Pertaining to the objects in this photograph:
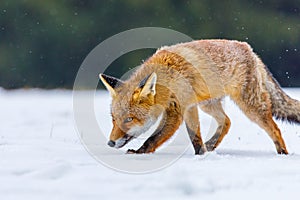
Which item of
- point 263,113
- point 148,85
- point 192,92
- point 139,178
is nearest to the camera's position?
point 139,178

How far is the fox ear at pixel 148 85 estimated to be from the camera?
224 inches

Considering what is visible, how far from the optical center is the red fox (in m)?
5.81

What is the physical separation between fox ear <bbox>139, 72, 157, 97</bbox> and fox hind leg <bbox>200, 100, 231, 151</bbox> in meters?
1.23

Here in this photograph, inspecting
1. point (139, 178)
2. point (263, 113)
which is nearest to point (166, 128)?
point (263, 113)

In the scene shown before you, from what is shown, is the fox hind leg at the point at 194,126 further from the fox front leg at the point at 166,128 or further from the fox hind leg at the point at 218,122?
the fox hind leg at the point at 218,122

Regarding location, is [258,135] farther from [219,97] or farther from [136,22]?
[136,22]

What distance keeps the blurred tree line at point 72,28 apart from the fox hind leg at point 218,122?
36.6ft

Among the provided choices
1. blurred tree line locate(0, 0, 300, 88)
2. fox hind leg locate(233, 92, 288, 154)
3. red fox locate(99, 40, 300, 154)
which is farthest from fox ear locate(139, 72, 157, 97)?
blurred tree line locate(0, 0, 300, 88)

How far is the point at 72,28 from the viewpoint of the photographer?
1825 centimetres

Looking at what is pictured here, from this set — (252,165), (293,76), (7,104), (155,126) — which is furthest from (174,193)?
(293,76)

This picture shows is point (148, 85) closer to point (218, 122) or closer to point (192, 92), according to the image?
point (192, 92)

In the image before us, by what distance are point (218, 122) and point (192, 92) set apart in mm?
1090

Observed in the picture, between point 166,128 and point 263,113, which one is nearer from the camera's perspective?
point 166,128

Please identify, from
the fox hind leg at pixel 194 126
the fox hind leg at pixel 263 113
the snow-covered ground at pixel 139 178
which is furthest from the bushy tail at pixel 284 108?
the fox hind leg at pixel 194 126
